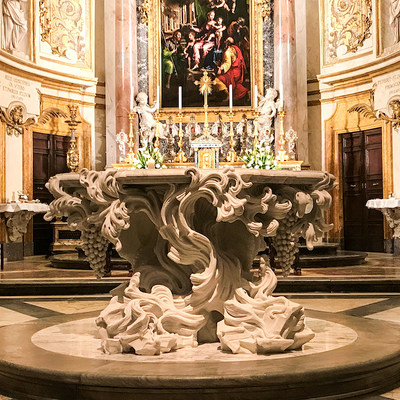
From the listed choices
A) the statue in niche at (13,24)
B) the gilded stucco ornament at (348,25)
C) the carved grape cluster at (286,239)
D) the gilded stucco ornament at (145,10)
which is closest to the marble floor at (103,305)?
the carved grape cluster at (286,239)

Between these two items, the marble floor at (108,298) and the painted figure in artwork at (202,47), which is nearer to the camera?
the marble floor at (108,298)

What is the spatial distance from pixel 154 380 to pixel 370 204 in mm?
Result: 8466

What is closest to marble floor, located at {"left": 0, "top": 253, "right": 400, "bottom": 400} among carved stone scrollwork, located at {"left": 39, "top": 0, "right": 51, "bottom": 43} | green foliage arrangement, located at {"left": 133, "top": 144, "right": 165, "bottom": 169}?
green foliage arrangement, located at {"left": 133, "top": 144, "right": 165, "bottom": 169}

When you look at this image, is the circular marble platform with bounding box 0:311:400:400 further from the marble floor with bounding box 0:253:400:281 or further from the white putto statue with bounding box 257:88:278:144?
the white putto statue with bounding box 257:88:278:144

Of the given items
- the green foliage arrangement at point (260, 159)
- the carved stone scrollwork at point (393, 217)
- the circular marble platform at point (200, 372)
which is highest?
the green foliage arrangement at point (260, 159)

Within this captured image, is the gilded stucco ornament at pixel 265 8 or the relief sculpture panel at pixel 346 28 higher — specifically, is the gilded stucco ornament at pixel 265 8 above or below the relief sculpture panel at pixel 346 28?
above

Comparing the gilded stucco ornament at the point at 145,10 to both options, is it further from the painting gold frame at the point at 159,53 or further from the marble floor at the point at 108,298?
the marble floor at the point at 108,298

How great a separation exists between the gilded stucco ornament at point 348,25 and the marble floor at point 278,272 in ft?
14.7

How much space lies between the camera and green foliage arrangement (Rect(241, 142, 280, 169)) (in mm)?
11367

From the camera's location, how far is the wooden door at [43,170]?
12578 millimetres

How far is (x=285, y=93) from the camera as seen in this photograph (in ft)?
42.8

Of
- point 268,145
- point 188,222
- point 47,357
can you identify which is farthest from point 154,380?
point 268,145

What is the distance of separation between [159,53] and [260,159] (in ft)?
11.6

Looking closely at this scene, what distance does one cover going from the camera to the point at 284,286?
720cm
